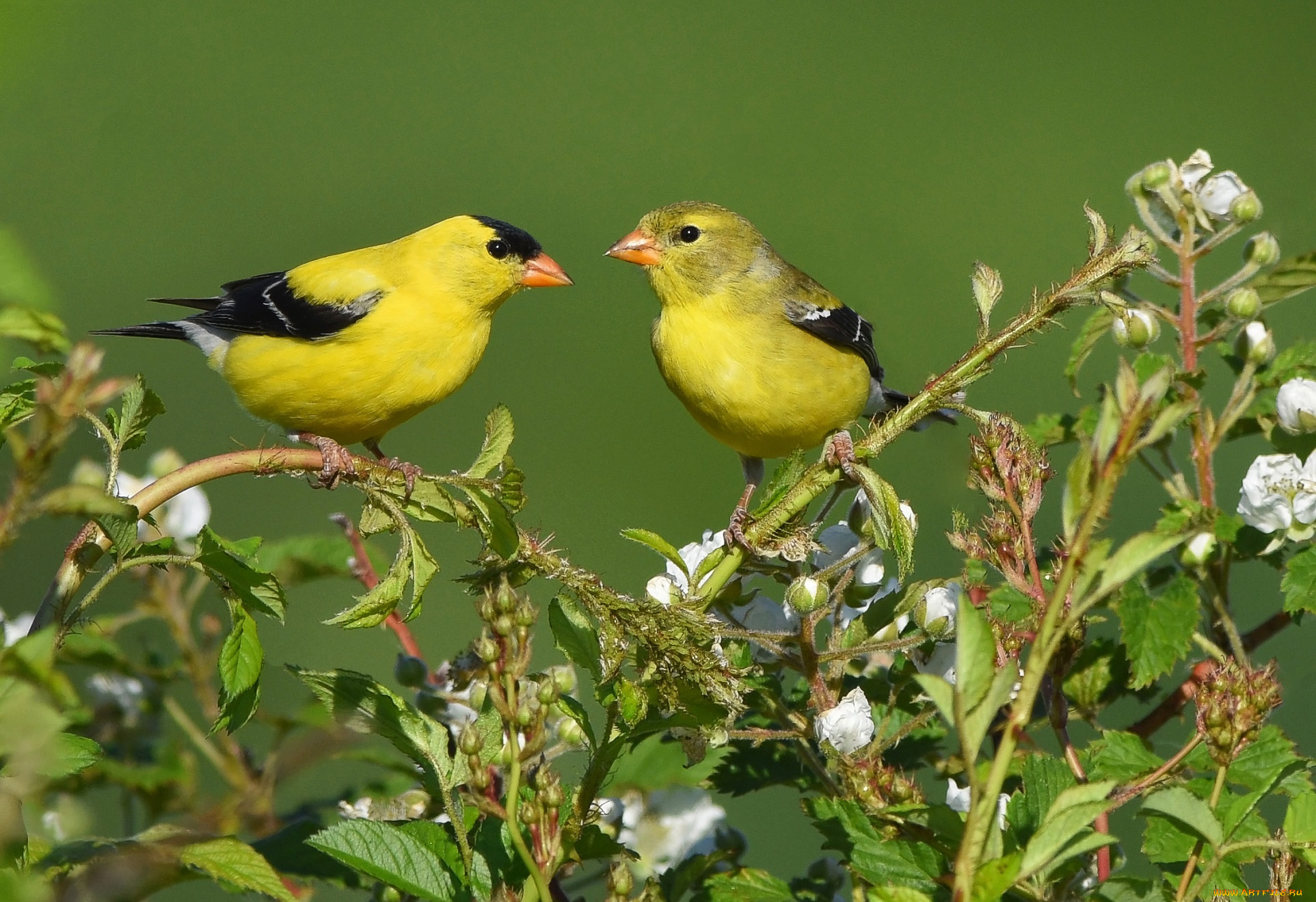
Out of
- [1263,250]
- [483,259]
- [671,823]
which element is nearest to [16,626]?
[671,823]

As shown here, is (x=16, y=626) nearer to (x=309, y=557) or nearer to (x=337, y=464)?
(x=309, y=557)

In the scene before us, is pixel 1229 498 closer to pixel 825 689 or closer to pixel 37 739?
pixel 825 689

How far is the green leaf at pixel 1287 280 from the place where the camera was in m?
1.91

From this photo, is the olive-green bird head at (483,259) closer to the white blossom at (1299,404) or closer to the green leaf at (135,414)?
the white blossom at (1299,404)

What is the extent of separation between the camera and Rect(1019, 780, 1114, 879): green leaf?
78 cm

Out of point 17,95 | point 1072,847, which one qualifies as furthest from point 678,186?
point 1072,847

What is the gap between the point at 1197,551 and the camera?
1.57 meters

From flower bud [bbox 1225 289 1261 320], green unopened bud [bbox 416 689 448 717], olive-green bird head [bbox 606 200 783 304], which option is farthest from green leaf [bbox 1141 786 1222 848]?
olive-green bird head [bbox 606 200 783 304]

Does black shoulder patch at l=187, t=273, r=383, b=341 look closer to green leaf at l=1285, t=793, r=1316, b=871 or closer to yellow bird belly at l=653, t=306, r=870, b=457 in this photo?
yellow bird belly at l=653, t=306, r=870, b=457

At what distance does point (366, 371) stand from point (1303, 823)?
2.43 metres

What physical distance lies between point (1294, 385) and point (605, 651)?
3.39ft

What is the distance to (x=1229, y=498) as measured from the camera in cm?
509

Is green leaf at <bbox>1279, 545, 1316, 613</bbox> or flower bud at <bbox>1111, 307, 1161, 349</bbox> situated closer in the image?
green leaf at <bbox>1279, 545, 1316, 613</bbox>

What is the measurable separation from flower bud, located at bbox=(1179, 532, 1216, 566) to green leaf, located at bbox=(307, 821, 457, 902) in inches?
39.2
